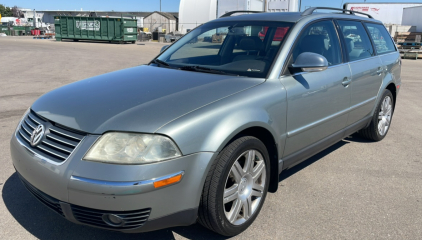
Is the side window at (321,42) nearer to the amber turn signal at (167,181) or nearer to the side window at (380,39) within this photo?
the side window at (380,39)

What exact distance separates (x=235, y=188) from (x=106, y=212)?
0.95 metres

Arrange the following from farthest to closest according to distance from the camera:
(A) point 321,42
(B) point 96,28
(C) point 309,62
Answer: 1. (B) point 96,28
2. (A) point 321,42
3. (C) point 309,62

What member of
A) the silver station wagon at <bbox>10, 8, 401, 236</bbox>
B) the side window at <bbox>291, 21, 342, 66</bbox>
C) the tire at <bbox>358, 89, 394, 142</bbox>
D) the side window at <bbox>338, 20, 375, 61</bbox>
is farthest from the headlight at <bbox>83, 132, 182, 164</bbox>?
the tire at <bbox>358, 89, 394, 142</bbox>

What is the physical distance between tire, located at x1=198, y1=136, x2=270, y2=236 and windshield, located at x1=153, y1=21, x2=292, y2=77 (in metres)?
0.76

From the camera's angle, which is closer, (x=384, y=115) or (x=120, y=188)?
(x=120, y=188)

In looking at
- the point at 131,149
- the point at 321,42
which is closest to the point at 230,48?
the point at 321,42

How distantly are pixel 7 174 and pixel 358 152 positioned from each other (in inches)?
164

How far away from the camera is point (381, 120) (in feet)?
16.9

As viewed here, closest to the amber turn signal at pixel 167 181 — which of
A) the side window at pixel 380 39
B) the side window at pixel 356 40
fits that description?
the side window at pixel 356 40

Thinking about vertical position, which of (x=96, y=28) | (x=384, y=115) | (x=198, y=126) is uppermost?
(x=96, y=28)

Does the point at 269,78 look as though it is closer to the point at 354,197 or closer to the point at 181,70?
the point at 181,70

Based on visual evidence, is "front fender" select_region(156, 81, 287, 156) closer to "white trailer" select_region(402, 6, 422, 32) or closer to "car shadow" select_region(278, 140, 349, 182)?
"car shadow" select_region(278, 140, 349, 182)

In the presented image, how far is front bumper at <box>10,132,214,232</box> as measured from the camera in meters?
2.13

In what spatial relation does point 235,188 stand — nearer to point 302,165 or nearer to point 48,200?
point 48,200
